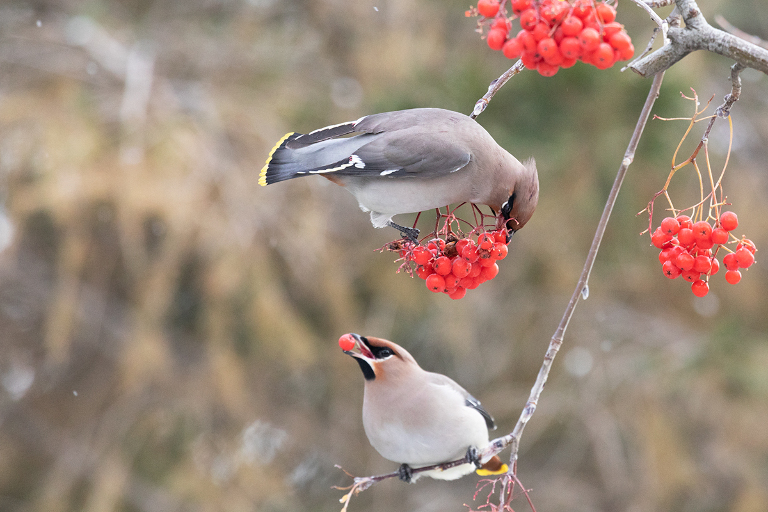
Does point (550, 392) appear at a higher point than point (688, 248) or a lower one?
lower

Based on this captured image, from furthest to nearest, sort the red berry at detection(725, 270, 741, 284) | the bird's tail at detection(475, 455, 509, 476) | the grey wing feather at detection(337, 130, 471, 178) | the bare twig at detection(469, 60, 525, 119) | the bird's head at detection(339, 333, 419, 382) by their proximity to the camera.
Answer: the bird's tail at detection(475, 455, 509, 476), the bird's head at detection(339, 333, 419, 382), the grey wing feather at detection(337, 130, 471, 178), the red berry at detection(725, 270, 741, 284), the bare twig at detection(469, 60, 525, 119)

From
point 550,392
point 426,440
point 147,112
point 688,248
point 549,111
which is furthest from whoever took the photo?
point 550,392

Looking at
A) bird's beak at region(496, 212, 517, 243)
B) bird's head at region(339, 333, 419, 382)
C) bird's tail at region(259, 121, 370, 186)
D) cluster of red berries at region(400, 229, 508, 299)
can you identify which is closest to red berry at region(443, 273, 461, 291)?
cluster of red berries at region(400, 229, 508, 299)

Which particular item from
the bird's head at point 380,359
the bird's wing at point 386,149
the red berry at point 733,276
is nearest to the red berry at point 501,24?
the bird's wing at point 386,149

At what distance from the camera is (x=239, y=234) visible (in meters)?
3.79

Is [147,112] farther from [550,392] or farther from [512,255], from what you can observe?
[550,392]

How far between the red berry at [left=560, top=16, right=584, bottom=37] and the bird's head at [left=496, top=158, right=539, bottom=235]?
0.46 metres

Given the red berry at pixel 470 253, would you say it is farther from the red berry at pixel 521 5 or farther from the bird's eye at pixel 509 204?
the red berry at pixel 521 5

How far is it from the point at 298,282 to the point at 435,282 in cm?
297

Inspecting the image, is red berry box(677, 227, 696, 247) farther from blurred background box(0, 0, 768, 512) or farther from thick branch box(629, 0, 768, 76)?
blurred background box(0, 0, 768, 512)

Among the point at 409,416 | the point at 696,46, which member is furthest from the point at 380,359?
the point at 696,46

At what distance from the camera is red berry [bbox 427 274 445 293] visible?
5.01 ft

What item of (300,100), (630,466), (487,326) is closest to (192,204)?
(300,100)

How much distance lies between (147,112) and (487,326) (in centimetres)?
259
